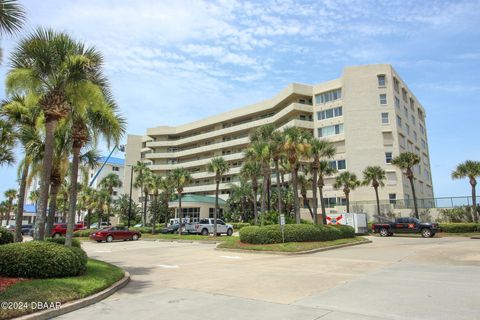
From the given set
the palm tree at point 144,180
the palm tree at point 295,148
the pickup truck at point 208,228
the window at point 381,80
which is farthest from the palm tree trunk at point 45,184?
the window at point 381,80

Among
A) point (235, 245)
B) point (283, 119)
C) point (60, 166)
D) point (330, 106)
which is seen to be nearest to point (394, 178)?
point (330, 106)

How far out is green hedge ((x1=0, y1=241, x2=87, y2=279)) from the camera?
31.6 ft

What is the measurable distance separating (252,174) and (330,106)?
900 inches

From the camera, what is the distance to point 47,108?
40.1 ft

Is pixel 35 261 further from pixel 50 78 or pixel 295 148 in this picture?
pixel 295 148

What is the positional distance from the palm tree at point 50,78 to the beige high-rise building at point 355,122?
44740 millimetres

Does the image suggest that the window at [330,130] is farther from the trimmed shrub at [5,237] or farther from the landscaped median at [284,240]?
the trimmed shrub at [5,237]

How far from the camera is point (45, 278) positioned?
973 cm

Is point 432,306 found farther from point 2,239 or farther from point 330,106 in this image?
point 330,106

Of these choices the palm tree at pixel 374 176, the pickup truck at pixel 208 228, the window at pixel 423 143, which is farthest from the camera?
the window at pixel 423 143

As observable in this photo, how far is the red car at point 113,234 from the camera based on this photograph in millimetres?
34062

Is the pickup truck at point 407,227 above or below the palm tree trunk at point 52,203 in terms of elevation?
below

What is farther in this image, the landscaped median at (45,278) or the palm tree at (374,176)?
the palm tree at (374,176)

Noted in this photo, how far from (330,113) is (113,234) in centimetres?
3684
